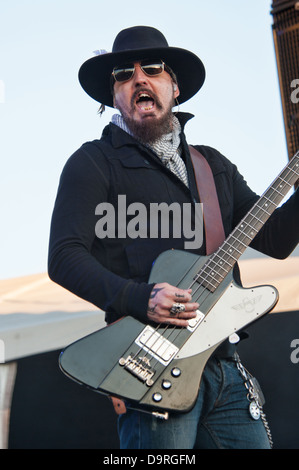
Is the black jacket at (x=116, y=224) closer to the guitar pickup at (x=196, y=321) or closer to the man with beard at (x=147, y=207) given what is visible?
the man with beard at (x=147, y=207)

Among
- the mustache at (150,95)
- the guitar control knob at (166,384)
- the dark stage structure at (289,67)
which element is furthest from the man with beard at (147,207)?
the dark stage structure at (289,67)

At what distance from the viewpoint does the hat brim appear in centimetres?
237

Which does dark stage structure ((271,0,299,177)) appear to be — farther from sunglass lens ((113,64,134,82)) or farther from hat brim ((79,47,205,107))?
sunglass lens ((113,64,134,82))

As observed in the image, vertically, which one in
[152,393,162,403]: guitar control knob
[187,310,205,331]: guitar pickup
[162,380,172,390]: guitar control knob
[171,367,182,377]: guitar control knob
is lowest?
[152,393,162,403]: guitar control knob

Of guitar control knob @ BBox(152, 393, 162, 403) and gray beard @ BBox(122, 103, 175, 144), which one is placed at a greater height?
gray beard @ BBox(122, 103, 175, 144)

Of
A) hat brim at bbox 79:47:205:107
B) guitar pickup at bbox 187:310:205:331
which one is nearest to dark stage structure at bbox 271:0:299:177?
hat brim at bbox 79:47:205:107

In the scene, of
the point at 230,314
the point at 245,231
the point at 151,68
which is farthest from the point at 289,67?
the point at 230,314

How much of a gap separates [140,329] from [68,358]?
0.24 metres

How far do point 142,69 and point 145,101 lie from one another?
0.13 meters

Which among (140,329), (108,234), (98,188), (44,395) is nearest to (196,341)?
(140,329)

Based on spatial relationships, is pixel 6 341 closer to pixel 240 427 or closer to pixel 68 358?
pixel 68 358

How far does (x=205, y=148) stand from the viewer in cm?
249

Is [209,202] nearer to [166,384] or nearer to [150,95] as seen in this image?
[150,95]

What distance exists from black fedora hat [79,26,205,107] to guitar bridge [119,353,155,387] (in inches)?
46.8
